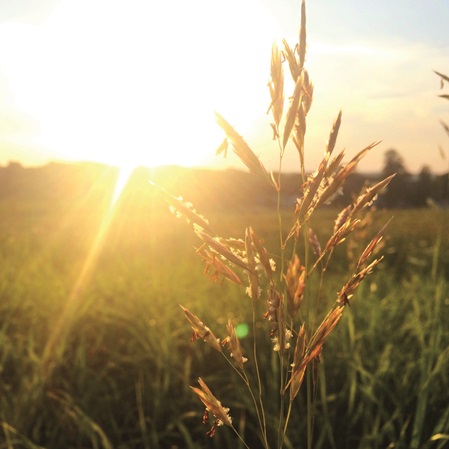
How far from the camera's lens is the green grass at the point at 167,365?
2.43m

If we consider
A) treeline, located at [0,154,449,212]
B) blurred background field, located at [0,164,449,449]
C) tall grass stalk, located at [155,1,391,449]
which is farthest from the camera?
treeline, located at [0,154,449,212]

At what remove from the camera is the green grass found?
243 centimetres

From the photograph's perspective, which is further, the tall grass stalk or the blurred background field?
the blurred background field

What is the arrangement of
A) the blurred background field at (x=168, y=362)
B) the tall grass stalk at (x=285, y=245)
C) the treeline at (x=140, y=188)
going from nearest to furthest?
1. the tall grass stalk at (x=285, y=245)
2. the blurred background field at (x=168, y=362)
3. the treeline at (x=140, y=188)

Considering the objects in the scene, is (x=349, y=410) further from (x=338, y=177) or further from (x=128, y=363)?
(x=338, y=177)

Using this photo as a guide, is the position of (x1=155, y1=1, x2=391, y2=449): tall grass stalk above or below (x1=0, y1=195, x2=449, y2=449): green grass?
above

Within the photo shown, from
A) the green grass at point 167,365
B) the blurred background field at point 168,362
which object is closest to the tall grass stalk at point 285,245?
the blurred background field at point 168,362

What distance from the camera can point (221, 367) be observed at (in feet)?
10.7

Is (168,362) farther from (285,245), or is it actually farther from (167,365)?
(285,245)

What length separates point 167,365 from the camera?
2.96 m

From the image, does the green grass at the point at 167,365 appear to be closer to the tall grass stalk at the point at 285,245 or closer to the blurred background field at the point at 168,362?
the blurred background field at the point at 168,362

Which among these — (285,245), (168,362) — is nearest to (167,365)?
(168,362)

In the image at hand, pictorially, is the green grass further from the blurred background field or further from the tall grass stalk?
the tall grass stalk

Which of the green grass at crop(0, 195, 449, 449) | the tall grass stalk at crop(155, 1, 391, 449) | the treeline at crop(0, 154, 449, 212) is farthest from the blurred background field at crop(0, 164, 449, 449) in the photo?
the treeline at crop(0, 154, 449, 212)
